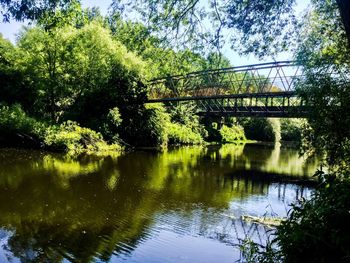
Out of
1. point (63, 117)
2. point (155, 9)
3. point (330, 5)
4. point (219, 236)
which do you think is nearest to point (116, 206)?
point (219, 236)

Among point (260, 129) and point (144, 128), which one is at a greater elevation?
point (260, 129)

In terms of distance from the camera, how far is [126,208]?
13109 millimetres

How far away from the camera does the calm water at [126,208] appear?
9.12m

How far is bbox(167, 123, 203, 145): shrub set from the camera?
41.1 metres

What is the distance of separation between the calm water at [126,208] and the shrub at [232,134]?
31074 millimetres

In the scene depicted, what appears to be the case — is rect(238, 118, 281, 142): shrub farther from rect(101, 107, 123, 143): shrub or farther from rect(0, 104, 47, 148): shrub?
rect(0, 104, 47, 148): shrub

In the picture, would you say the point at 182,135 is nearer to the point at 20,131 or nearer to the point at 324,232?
the point at 20,131

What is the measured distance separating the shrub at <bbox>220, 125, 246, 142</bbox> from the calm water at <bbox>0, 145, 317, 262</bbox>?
3107 centimetres

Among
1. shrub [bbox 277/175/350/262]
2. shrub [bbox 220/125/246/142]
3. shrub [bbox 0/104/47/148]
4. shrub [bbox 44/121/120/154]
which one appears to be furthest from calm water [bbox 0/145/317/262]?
shrub [bbox 220/125/246/142]

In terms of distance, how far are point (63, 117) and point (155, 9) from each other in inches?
991

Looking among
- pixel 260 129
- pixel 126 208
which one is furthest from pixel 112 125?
pixel 260 129

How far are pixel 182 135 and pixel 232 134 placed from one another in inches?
645

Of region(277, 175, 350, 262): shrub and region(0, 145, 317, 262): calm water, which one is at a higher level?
region(277, 175, 350, 262): shrub

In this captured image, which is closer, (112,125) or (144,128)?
(112,125)
